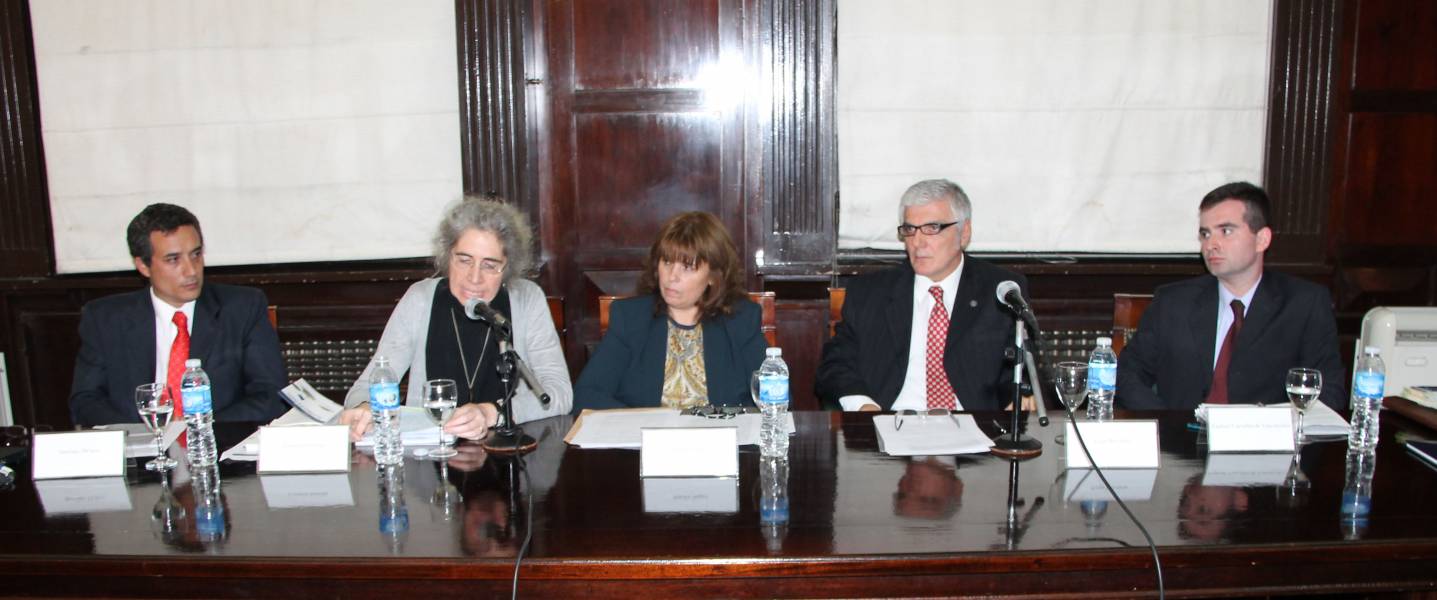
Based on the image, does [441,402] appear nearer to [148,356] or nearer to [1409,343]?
[148,356]

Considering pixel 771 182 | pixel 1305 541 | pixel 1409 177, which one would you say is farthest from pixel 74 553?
pixel 1409 177

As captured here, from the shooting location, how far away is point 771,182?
148 inches

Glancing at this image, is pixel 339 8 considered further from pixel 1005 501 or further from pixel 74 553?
pixel 1005 501

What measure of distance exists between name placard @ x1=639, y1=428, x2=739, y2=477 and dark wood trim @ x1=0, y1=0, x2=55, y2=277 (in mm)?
3580

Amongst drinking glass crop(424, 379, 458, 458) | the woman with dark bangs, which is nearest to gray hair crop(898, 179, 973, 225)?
the woman with dark bangs

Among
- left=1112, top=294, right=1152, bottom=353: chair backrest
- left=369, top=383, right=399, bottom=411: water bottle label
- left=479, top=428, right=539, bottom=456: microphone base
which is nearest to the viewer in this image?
left=369, top=383, right=399, bottom=411: water bottle label

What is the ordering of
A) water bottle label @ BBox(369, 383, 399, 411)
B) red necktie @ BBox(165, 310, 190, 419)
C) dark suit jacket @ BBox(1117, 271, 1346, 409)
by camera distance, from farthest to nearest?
1. red necktie @ BBox(165, 310, 190, 419)
2. dark suit jacket @ BBox(1117, 271, 1346, 409)
3. water bottle label @ BBox(369, 383, 399, 411)

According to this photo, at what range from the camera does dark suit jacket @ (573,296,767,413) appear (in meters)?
2.63

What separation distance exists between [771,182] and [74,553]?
277 centimetres

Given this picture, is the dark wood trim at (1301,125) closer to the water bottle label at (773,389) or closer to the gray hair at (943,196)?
the gray hair at (943,196)

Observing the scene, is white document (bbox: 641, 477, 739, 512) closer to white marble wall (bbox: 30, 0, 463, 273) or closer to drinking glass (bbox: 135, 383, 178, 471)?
drinking glass (bbox: 135, 383, 178, 471)

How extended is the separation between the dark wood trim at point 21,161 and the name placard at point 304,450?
2975mm

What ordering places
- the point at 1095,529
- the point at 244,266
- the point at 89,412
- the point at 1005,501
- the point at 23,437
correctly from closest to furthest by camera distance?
the point at 1095,529
the point at 1005,501
the point at 23,437
the point at 89,412
the point at 244,266

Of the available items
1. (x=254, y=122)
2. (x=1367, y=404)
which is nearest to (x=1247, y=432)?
(x=1367, y=404)
